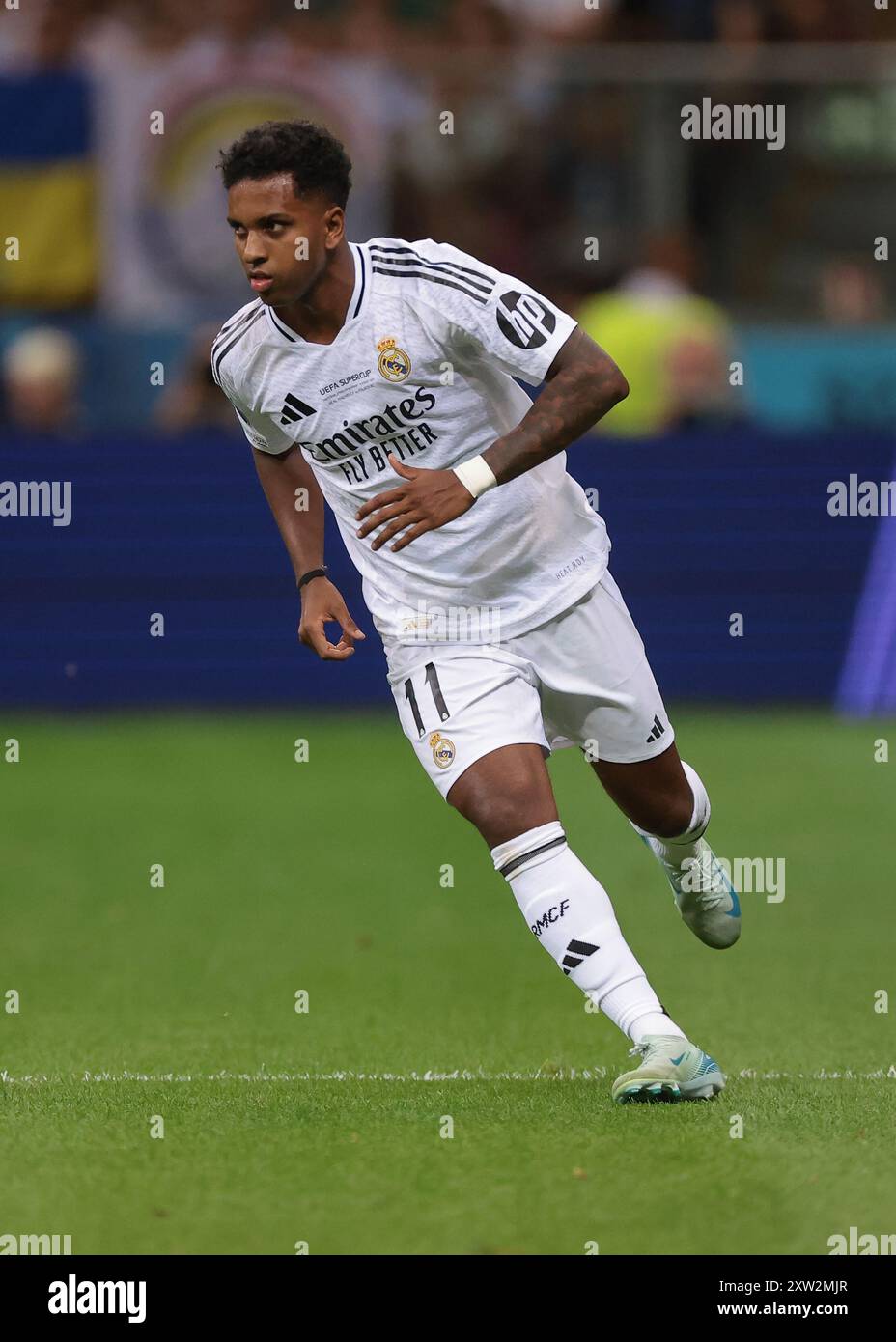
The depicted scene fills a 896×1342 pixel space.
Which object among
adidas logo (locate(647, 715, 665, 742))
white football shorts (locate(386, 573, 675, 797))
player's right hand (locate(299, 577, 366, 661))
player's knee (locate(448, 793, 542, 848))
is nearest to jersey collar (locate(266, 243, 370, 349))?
player's right hand (locate(299, 577, 366, 661))

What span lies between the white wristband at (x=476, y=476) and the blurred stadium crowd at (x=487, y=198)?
8484 millimetres

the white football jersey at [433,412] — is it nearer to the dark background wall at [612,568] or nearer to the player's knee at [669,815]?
the player's knee at [669,815]

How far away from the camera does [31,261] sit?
14.4 meters

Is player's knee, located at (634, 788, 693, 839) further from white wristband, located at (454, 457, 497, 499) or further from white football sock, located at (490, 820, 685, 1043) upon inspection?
white wristband, located at (454, 457, 497, 499)

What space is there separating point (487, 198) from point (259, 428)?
9.08 metres

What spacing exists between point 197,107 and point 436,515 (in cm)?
963

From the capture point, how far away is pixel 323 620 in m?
5.95

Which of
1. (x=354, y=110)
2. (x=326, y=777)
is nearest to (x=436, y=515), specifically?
(x=326, y=777)

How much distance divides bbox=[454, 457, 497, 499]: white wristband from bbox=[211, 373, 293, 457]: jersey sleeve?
809 millimetres

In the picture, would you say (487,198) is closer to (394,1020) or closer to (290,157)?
(394,1020)

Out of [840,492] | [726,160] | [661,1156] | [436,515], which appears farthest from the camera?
[726,160]

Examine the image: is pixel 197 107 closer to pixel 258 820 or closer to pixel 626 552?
pixel 626 552

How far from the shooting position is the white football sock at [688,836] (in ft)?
21.1

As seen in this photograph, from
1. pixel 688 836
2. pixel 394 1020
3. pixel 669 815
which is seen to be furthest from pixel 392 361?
pixel 394 1020
